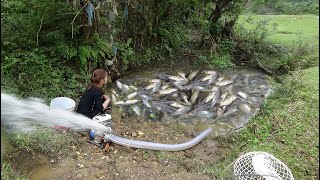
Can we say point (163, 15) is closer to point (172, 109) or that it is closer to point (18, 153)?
point (172, 109)

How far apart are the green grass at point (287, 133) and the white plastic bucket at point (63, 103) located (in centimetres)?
233

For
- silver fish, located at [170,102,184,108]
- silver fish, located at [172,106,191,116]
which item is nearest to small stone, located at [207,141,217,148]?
Result: silver fish, located at [172,106,191,116]

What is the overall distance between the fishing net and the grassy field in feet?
1.02

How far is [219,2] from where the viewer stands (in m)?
8.56

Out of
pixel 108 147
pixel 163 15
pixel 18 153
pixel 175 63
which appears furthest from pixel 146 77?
pixel 18 153

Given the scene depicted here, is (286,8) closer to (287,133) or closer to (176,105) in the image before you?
(176,105)

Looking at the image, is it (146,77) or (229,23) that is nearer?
(146,77)

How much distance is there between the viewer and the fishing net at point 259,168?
417 cm

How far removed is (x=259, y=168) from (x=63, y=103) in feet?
10.6

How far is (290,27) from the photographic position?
11.3 meters

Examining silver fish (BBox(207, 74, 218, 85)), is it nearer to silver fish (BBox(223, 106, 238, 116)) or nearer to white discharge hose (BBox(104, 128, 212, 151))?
silver fish (BBox(223, 106, 238, 116))

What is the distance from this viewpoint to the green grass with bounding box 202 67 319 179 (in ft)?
16.3

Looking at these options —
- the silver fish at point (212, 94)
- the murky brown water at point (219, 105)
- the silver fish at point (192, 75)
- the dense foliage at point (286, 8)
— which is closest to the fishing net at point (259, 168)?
the murky brown water at point (219, 105)

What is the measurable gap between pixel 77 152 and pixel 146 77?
293 cm
